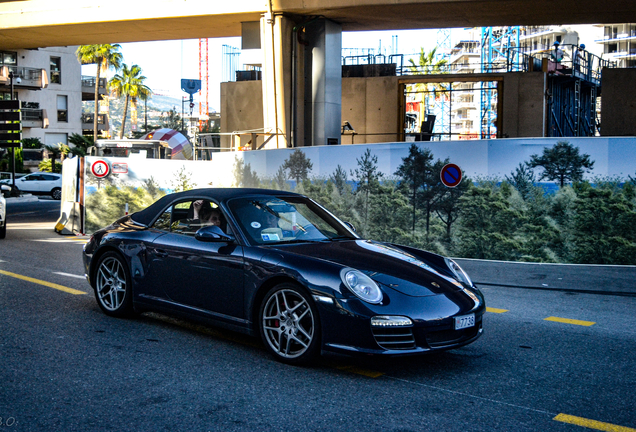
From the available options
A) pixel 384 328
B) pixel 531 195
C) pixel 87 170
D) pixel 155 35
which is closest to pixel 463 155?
pixel 531 195

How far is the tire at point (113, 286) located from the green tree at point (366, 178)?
609cm

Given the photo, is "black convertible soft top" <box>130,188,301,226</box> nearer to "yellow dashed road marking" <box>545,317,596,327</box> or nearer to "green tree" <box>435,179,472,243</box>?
"yellow dashed road marking" <box>545,317,596,327</box>

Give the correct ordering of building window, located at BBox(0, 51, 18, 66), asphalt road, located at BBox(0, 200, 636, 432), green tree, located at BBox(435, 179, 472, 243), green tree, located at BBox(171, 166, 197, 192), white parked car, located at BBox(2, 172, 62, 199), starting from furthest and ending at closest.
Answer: building window, located at BBox(0, 51, 18, 66) < white parked car, located at BBox(2, 172, 62, 199) < green tree, located at BBox(171, 166, 197, 192) < green tree, located at BBox(435, 179, 472, 243) < asphalt road, located at BBox(0, 200, 636, 432)

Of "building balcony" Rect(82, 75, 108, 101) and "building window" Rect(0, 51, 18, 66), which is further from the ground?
"building window" Rect(0, 51, 18, 66)

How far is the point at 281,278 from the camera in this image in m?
5.21

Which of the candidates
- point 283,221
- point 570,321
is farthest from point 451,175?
point 283,221

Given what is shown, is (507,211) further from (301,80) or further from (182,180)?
(301,80)

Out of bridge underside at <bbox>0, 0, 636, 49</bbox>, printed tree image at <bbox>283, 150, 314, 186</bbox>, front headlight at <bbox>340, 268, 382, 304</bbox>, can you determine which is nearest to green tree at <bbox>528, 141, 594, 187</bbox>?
printed tree image at <bbox>283, 150, 314, 186</bbox>

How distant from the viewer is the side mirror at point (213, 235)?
564 centimetres

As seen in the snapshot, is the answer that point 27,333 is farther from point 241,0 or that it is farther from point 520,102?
point 520,102

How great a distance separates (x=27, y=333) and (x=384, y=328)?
338 centimetres

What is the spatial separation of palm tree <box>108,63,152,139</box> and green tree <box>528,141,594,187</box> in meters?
66.6

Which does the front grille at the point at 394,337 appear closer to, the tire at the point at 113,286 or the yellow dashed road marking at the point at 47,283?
the tire at the point at 113,286

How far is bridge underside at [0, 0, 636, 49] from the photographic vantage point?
2195cm
